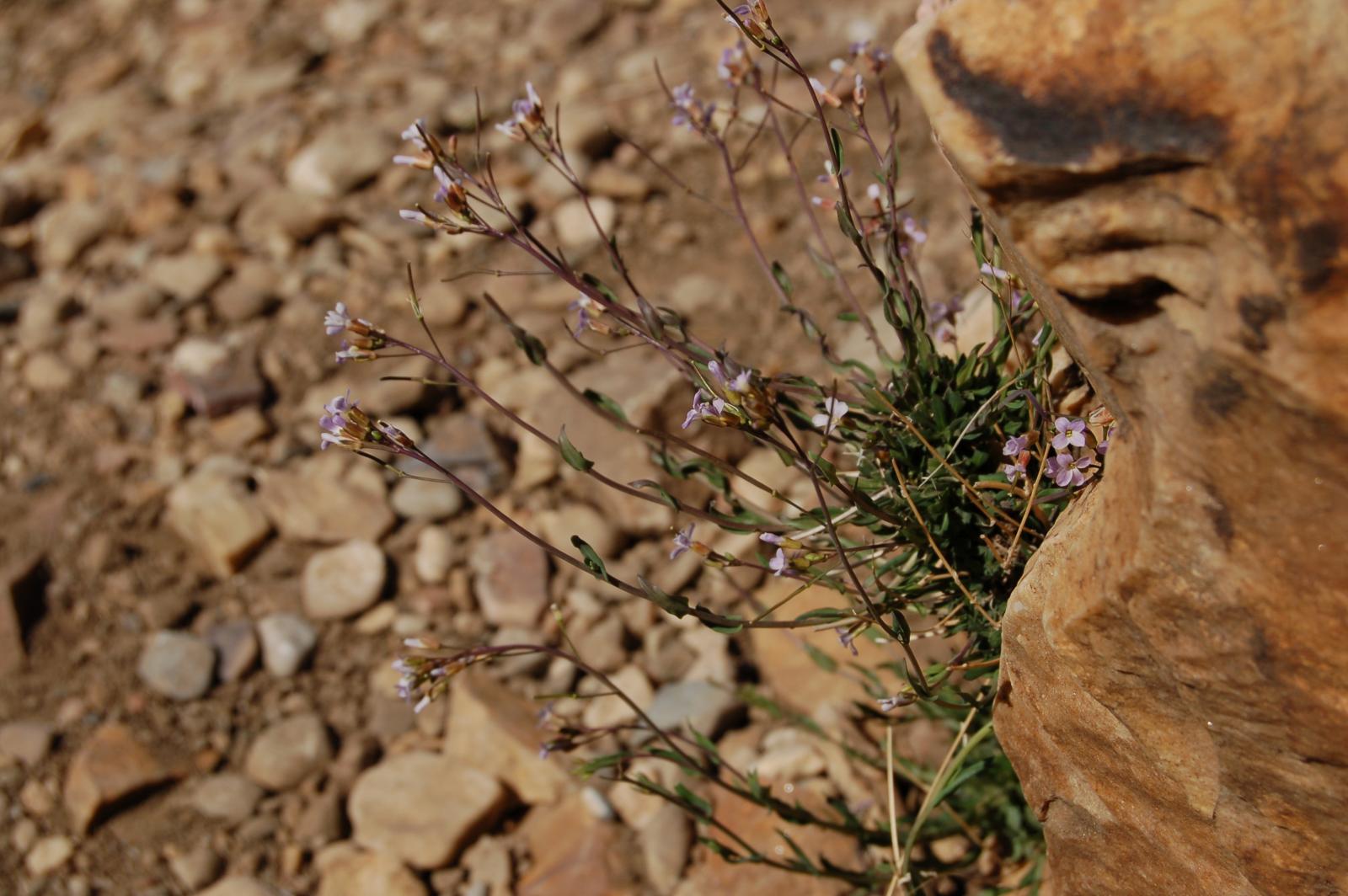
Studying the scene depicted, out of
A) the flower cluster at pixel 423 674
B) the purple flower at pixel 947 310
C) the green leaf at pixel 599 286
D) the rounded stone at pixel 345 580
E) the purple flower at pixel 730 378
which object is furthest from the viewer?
the rounded stone at pixel 345 580

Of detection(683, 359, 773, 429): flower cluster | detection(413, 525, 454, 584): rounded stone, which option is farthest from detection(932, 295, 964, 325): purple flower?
detection(413, 525, 454, 584): rounded stone

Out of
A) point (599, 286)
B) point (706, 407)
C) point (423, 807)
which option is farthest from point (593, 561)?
point (423, 807)

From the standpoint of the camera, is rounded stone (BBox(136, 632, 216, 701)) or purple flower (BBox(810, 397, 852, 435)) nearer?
purple flower (BBox(810, 397, 852, 435))

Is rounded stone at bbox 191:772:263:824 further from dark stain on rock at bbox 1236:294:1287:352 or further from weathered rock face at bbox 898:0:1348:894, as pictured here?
dark stain on rock at bbox 1236:294:1287:352

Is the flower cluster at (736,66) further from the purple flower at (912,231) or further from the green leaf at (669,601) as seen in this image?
the green leaf at (669,601)

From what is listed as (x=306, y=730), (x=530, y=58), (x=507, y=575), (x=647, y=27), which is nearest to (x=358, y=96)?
(x=530, y=58)

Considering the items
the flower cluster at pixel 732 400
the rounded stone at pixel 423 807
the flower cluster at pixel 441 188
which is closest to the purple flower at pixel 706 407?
the flower cluster at pixel 732 400

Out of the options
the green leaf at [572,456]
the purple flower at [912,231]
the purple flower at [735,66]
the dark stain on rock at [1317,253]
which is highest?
the purple flower at [735,66]
